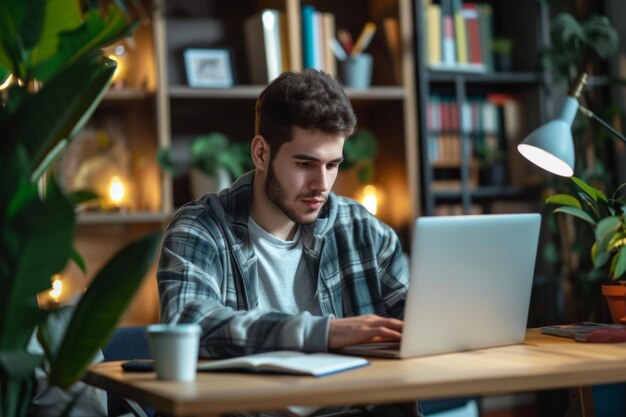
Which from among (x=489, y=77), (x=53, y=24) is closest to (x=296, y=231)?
(x=53, y=24)

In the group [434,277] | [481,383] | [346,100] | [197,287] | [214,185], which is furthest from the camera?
[214,185]

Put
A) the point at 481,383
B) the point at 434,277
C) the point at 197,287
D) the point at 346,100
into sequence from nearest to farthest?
the point at 481,383 → the point at 434,277 → the point at 197,287 → the point at 346,100

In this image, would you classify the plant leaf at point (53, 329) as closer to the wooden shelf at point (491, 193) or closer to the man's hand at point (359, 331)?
the man's hand at point (359, 331)

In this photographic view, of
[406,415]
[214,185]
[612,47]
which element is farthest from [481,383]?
[612,47]

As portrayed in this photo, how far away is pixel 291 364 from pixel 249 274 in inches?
22.1

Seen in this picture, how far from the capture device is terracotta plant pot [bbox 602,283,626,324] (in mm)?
2039

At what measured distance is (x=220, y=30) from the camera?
4.04 m

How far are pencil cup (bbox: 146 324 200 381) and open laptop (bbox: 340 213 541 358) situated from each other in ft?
1.19

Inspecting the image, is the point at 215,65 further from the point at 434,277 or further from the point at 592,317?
the point at 434,277

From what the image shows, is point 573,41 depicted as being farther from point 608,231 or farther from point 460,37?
point 608,231

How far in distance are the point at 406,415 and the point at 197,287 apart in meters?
0.50

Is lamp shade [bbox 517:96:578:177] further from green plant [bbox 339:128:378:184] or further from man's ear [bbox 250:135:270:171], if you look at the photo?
green plant [bbox 339:128:378:184]

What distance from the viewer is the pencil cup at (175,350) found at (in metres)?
1.38

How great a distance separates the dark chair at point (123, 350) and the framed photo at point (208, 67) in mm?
1887
